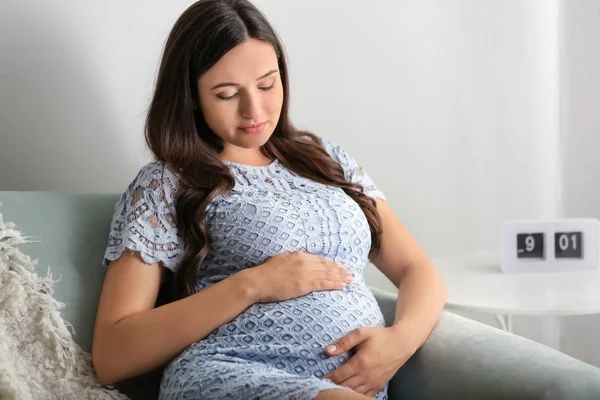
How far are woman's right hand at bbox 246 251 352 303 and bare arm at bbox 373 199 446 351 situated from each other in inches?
5.3

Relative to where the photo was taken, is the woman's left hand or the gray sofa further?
the woman's left hand

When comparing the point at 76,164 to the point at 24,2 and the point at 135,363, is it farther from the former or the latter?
the point at 135,363

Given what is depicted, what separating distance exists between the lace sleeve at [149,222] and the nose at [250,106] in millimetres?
165

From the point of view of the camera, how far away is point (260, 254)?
136 centimetres

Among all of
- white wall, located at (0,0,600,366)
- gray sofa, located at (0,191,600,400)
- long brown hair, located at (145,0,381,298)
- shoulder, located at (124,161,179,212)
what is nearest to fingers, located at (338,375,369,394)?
gray sofa, located at (0,191,600,400)

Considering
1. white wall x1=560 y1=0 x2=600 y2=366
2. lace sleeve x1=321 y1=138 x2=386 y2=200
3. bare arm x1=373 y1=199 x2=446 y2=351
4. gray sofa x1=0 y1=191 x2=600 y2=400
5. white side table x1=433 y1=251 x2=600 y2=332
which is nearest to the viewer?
gray sofa x1=0 y1=191 x2=600 y2=400

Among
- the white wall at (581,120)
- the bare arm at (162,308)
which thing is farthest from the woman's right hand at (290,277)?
the white wall at (581,120)

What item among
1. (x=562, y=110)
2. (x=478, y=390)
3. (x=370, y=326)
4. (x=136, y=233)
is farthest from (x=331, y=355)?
(x=562, y=110)

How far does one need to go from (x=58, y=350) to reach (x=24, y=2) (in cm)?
76

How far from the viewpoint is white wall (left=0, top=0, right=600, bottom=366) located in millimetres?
1752

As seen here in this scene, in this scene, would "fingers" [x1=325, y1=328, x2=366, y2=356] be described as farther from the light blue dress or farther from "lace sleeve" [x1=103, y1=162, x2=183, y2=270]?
"lace sleeve" [x1=103, y1=162, x2=183, y2=270]

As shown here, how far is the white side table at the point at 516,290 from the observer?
1478mm

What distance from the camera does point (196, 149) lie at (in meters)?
1.44

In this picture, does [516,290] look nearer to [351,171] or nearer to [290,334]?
[351,171]
